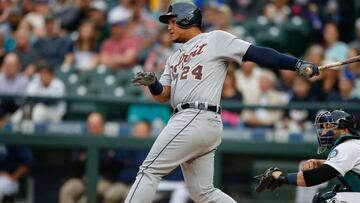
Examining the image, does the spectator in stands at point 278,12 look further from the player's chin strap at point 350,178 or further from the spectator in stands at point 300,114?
the player's chin strap at point 350,178

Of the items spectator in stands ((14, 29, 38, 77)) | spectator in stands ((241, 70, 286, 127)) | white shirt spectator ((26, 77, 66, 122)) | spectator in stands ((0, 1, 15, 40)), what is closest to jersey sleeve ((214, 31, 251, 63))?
spectator in stands ((241, 70, 286, 127))

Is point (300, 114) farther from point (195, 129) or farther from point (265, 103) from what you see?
point (195, 129)

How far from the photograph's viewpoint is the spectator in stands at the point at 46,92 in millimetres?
11027

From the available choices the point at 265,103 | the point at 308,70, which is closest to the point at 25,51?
the point at 265,103

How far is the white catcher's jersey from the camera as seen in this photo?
6742 mm

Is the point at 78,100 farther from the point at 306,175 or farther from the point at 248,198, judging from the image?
the point at 306,175

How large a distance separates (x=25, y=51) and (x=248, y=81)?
3184mm

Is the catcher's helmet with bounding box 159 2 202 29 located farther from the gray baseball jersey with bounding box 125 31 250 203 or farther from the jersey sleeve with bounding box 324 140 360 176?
the jersey sleeve with bounding box 324 140 360 176

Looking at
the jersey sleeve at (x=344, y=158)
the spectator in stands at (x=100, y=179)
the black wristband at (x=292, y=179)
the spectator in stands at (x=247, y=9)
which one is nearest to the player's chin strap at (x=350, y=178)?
the jersey sleeve at (x=344, y=158)

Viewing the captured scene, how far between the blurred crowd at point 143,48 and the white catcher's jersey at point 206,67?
365 cm

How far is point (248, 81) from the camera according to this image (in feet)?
36.6

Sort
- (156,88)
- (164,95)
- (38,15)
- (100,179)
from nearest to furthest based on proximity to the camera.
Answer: (156,88), (164,95), (100,179), (38,15)

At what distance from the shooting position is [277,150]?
1030cm

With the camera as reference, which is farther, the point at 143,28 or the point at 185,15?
the point at 143,28
